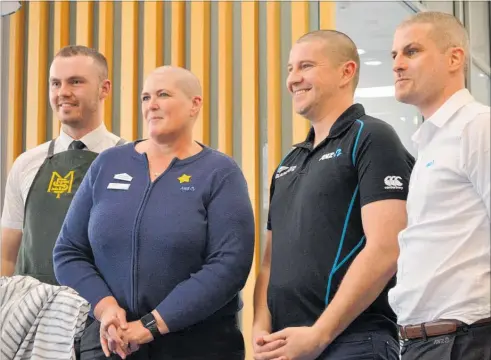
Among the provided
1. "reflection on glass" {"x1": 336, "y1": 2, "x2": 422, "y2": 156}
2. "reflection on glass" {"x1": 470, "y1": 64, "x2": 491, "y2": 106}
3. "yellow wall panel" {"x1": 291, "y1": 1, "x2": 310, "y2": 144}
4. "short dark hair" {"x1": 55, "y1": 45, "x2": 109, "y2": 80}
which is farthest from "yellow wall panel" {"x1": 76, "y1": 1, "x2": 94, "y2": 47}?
"reflection on glass" {"x1": 470, "y1": 64, "x2": 491, "y2": 106}

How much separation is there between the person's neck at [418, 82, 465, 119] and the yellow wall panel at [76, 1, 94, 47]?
10.5 feet

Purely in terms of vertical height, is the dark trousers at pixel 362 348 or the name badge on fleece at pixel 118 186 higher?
the name badge on fleece at pixel 118 186

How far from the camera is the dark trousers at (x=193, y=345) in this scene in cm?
235

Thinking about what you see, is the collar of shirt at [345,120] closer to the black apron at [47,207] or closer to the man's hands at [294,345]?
the man's hands at [294,345]

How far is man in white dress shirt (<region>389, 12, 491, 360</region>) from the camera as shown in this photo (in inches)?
69.8

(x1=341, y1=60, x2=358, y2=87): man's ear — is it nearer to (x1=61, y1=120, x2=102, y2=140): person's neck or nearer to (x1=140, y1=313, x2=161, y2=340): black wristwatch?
(x1=140, y1=313, x2=161, y2=340): black wristwatch

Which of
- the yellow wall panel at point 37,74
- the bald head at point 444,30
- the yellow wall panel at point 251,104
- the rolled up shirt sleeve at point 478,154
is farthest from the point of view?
the yellow wall panel at point 37,74

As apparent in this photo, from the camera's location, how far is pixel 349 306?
2.06 meters

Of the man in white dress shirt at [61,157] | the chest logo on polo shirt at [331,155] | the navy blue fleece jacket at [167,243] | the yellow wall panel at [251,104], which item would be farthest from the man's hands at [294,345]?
the yellow wall panel at [251,104]

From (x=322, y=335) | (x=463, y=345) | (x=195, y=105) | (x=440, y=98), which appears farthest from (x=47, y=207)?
(x=463, y=345)

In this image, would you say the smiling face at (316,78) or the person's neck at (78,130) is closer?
the smiling face at (316,78)

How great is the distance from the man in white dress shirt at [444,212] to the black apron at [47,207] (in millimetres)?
1297

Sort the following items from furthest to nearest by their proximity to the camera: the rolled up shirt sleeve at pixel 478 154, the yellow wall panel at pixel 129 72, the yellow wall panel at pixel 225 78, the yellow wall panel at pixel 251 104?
1. the yellow wall panel at pixel 129 72
2. the yellow wall panel at pixel 225 78
3. the yellow wall panel at pixel 251 104
4. the rolled up shirt sleeve at pixel 478 154

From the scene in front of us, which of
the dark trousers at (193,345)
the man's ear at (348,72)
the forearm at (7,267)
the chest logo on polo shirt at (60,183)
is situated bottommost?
the dark trousers at (193,345)
